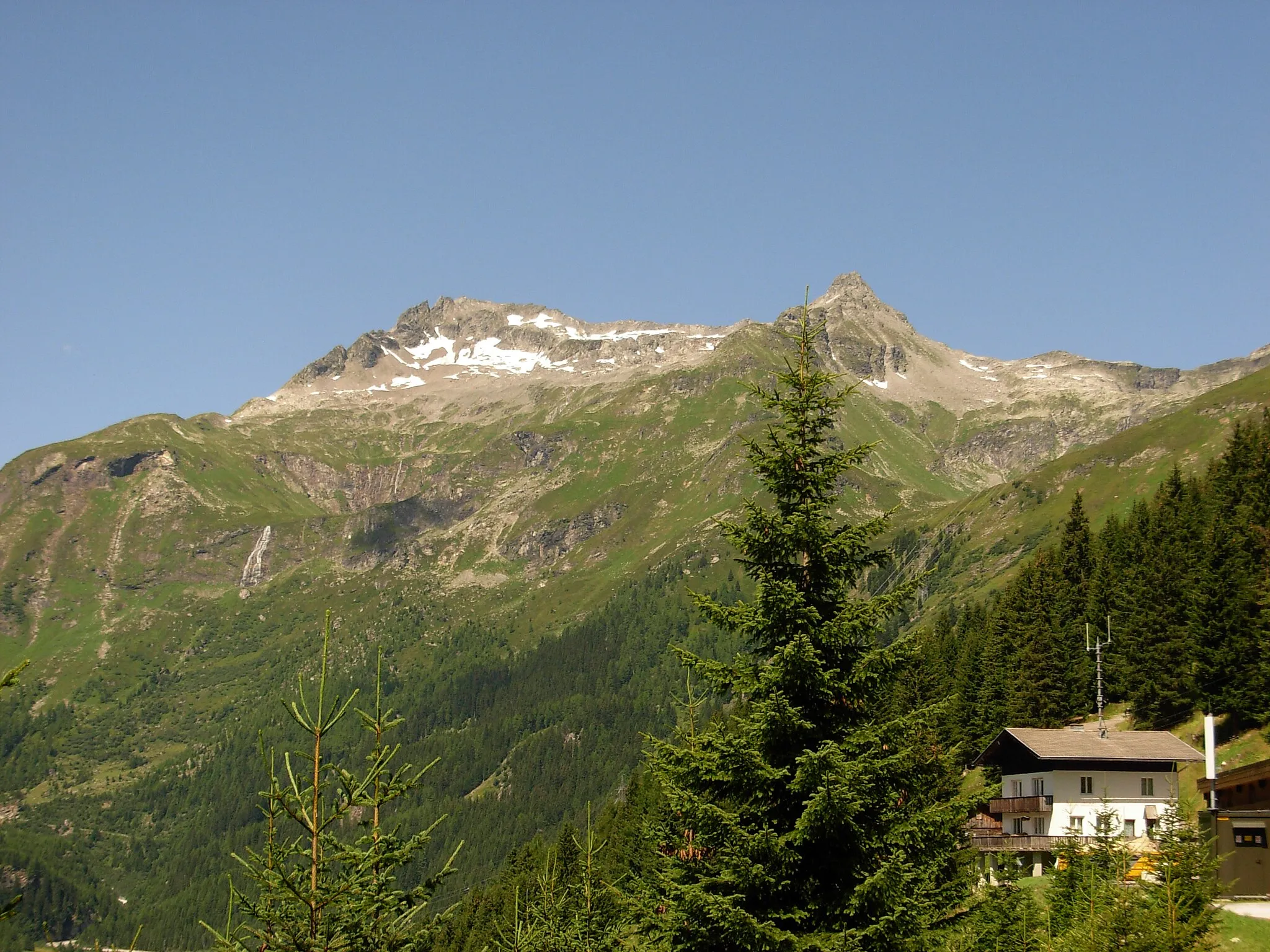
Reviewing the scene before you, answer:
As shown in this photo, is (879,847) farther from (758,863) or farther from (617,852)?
(617,852)

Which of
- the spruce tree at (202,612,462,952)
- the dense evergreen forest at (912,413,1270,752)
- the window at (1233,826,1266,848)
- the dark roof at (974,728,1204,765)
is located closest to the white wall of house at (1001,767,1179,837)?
the dark roof at (974,728,1204,765)

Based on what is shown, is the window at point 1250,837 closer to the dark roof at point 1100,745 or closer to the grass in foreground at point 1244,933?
the grass in foreground at point 1244,933

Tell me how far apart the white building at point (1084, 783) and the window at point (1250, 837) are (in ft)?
59.9

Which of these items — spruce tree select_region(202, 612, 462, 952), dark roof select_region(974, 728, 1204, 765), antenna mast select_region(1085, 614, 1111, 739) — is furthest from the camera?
antenna mast select_region(1085, 614, 1111, 739)

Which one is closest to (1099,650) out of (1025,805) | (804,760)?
(1025,805)

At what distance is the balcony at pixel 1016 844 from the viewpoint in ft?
248

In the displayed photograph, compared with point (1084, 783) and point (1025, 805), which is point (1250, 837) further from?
point (1025, 805)

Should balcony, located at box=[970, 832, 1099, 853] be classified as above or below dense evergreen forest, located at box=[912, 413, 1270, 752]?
below

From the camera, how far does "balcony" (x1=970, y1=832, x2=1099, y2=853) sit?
75688mm

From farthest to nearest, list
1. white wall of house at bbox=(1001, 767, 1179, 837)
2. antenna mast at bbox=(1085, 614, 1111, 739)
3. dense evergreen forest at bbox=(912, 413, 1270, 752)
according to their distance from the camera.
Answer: dense evergreen forest at bbox=(912, 413, 1270, 752) < antenna mast at bbox=(1085, 614, 1111, 739) < white wall of house at bbox=(1001, 767, 1179, 837)

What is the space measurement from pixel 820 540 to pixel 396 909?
11.3 m

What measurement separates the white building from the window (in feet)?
59.9

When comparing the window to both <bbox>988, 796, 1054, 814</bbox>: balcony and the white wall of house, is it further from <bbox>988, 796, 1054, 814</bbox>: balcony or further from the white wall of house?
<bbox>988, 796, 1054, 814</bbox>: balcony

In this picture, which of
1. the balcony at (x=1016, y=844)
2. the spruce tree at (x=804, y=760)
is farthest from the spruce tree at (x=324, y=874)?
the balcony at (x=1016, y=844)
